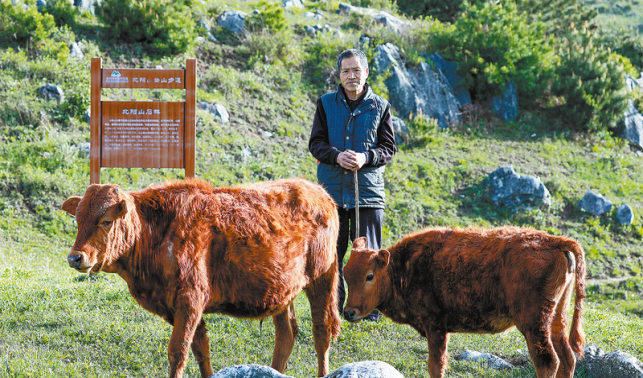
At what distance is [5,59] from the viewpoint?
514 inches

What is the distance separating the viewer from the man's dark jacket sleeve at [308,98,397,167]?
5316 millimetres

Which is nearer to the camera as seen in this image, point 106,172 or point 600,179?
point 106,172

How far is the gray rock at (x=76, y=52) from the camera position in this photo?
1388 centimetres

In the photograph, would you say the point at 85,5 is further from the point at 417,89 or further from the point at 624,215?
the point at 624,215

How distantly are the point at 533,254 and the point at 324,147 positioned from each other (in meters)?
2.30

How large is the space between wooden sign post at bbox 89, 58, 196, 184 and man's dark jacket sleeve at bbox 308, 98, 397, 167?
2481mm

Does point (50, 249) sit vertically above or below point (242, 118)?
below

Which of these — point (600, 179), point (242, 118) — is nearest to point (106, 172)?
point (242, 118)

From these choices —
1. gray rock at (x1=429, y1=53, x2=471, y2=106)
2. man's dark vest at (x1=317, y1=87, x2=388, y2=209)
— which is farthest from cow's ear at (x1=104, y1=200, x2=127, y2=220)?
gray rock at (x1=429, y1=53, x2=471, y2=106)

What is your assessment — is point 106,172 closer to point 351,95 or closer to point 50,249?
point 50,249

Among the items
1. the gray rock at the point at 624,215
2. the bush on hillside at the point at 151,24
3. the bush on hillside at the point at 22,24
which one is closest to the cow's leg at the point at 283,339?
the gray rock at the point at 624,215

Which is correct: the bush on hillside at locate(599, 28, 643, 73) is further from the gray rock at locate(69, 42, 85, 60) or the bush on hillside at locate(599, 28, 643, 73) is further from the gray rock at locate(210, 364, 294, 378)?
the gray rock at locate(210, 364, 294, 378)

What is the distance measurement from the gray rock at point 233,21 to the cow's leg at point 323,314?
561 inches

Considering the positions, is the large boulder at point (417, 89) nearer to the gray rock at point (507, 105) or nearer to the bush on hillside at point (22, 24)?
the gray rock at point (507, 105)
